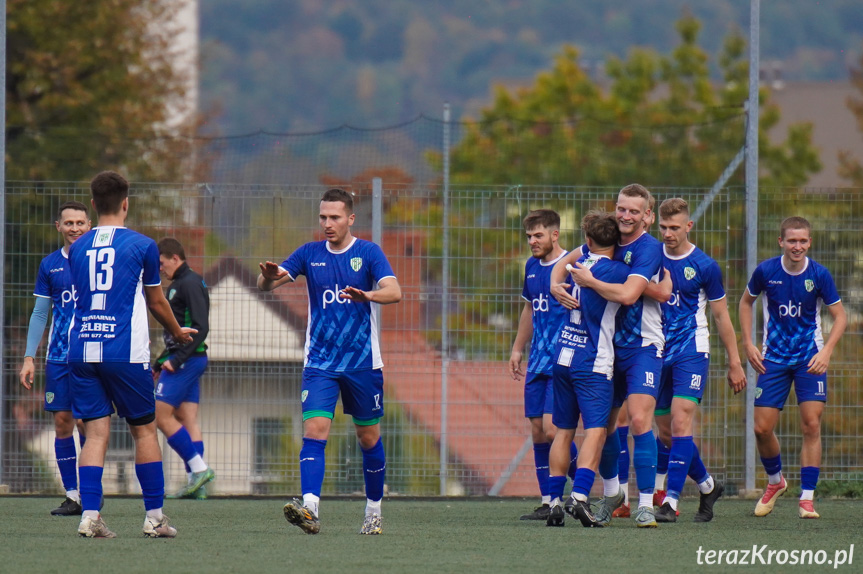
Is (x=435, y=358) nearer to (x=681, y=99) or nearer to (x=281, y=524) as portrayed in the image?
→ (x=281, y=524)

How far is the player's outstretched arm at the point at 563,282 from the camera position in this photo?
7273 millimetres

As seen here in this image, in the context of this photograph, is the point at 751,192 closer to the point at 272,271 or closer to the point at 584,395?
the point at 584,395

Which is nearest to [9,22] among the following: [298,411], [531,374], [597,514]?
[298,411]

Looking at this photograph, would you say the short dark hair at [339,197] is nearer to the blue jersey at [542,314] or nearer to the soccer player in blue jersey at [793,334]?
the blue jersey at [542,314]

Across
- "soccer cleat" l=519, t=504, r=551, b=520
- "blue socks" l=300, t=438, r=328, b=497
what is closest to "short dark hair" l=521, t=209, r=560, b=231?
"soccer cleat" l=519, t=504, r=551, b=520

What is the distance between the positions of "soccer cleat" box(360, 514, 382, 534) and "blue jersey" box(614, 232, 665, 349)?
1.82m

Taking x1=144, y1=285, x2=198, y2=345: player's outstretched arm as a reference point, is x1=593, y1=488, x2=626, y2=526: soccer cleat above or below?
below

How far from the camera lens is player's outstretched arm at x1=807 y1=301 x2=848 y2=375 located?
813 cm

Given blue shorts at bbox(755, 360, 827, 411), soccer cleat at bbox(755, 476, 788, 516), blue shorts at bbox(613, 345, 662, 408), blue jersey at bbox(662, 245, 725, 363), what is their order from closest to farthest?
blue shorts at bbox(613, 345, 662, 408) < blue jersey at bbox(662, 245, 725, 363) < blue shorts at bbox(755, 360, 827, 411) < soccer cleat at bbox(755, 476, 788, 516)

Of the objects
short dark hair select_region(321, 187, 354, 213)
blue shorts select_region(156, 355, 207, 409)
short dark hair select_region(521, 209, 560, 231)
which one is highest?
short dark hair select_region(321, 187, 354, 213)

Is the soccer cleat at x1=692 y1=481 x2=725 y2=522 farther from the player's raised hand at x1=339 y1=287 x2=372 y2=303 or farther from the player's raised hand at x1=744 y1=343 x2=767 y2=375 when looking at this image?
the player's raised hand at x1=339 y1=287 x2=372 y2=303

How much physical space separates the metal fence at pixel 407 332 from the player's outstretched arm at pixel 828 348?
2.35m

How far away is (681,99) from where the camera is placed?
3275 centimetres

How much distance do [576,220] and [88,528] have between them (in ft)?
18.6
